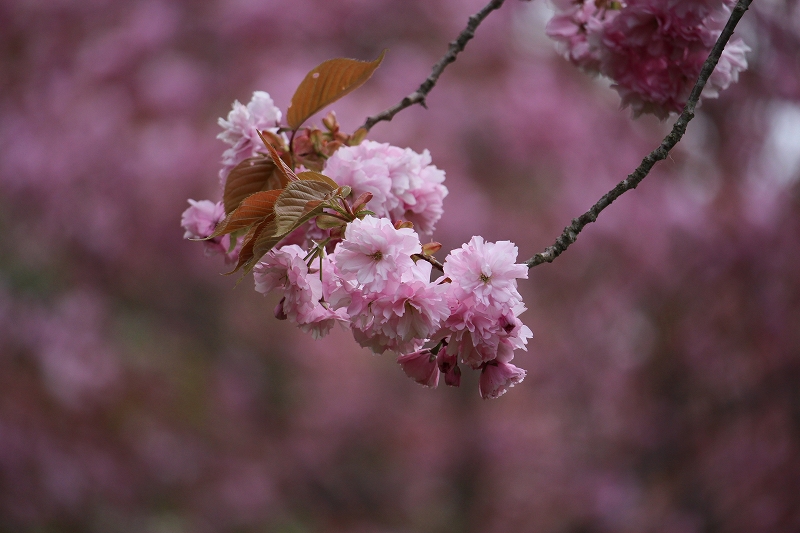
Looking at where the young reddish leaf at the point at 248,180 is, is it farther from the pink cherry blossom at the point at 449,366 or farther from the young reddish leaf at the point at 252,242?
the pink cherry blossom at the point at 449,366

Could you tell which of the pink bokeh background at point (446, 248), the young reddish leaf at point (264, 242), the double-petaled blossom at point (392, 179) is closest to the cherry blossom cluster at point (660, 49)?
the double-petaled blossom at point (392, 179)

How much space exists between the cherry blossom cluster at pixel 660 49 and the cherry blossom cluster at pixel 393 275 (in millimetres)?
306

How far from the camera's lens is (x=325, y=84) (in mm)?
691

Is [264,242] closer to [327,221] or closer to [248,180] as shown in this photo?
[327,221]

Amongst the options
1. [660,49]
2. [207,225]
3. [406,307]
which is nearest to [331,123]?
[207,225]

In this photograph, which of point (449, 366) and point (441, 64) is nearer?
point (449, 366)

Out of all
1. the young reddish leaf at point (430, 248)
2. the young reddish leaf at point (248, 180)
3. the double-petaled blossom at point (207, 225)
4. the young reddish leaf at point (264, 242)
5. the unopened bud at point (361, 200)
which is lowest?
the young reddish leaf at point (264, 242)

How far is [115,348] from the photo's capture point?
9.82ft

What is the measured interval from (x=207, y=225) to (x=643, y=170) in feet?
1.47

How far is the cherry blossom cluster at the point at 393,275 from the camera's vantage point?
0.50 meters

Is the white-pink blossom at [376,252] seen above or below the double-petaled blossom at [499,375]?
above

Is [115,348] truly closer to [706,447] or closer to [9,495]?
[9,495]

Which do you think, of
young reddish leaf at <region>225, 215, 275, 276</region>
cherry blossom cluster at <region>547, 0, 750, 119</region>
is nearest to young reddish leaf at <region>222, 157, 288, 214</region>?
young reddish leaf at <region>225, 215, 275, 276</region>

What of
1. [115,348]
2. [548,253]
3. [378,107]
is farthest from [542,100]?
[548,253]
